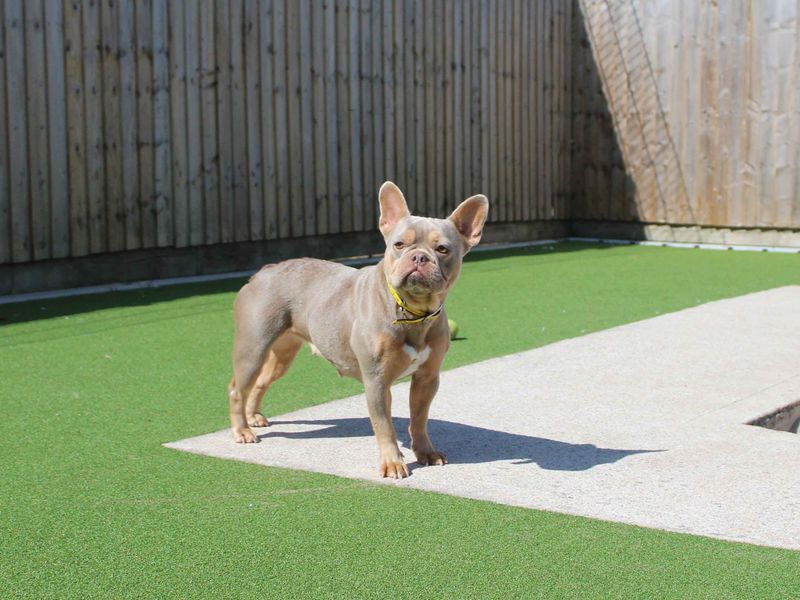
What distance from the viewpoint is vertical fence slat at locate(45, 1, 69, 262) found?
9141 mm

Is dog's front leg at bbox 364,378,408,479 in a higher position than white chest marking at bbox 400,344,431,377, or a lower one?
lower

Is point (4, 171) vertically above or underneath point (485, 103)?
underneath

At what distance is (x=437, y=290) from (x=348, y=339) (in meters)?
0.58

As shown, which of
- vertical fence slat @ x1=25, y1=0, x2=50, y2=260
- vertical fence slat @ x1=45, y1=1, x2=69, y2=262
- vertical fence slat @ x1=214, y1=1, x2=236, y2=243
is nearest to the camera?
vertical fence slat @ x1=25, y1=0, x2=50, y2=260

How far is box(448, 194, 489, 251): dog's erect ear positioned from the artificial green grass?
979mm

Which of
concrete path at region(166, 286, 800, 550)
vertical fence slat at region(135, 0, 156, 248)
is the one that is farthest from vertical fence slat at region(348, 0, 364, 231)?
concrete path at region(166, 286, 800, 550)

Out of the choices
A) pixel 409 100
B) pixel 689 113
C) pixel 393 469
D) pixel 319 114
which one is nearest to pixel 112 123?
pixel 319 114

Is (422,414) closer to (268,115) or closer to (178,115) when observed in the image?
(178,115)

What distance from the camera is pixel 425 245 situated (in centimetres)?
419

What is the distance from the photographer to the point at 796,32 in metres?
13.1

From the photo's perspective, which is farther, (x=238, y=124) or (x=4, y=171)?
(x=238, y=124)

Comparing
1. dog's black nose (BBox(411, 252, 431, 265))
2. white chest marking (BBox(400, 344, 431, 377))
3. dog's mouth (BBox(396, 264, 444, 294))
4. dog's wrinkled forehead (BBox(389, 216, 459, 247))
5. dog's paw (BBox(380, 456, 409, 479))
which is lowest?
dog's paw (BBox(380, 456, 409, 479))

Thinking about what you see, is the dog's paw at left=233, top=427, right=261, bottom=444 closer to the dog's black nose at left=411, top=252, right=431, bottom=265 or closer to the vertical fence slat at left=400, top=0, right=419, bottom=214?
the dog's black nose at left=411, top=252, right=431, bottom=265

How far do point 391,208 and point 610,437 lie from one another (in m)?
1.44
